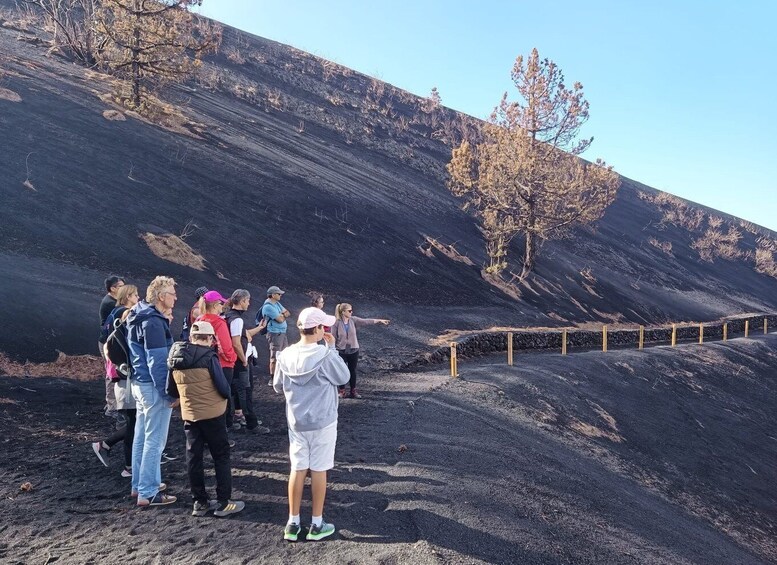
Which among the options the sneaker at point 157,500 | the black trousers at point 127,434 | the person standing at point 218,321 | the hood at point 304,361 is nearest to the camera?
the hood at point 304,361

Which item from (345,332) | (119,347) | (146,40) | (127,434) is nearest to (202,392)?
(119,347)

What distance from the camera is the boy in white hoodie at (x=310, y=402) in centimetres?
433

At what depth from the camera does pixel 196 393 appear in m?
4.58

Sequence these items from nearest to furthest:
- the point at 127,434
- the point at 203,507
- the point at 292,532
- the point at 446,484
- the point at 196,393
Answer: the point at 292,532
the point at 196,393
the point at 203,507
the point at 127,434
the point at 446,484

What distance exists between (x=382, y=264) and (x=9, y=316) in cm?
1543

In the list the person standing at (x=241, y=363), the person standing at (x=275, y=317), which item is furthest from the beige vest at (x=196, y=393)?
the person standing at (x=275, y=317)

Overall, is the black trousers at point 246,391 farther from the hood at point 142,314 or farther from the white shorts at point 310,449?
the white shorts at point 310,449

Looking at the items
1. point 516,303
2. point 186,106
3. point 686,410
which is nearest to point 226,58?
point 186,106

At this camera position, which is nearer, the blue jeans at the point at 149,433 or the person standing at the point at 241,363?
the blue jeans at the point at 149,433

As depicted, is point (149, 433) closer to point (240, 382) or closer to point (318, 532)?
point (318, 532)

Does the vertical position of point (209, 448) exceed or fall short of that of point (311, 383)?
it falls short

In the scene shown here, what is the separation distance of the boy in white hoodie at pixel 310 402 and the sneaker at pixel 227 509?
2.40ft

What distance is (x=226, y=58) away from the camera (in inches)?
1802

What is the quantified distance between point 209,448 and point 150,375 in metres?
0.92
